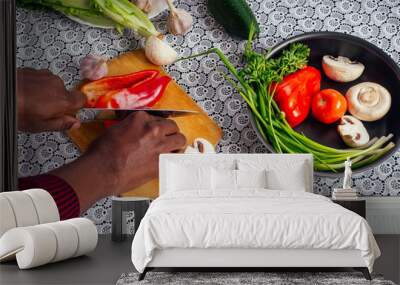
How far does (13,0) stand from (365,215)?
4198mm

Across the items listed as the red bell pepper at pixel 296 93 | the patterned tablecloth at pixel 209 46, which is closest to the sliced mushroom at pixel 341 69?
the red bell pepper at pixel 296 93

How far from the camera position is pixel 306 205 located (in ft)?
17.9

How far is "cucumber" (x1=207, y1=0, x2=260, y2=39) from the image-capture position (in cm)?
736

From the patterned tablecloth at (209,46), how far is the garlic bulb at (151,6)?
8cm

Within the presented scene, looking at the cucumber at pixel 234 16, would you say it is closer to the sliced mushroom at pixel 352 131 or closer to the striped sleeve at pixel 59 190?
the sliced mushroom at pixel 352 131

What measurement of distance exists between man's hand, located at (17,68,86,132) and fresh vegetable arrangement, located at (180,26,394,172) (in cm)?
Result: 171

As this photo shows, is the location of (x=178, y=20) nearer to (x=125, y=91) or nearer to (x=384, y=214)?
(x=125, y=91)

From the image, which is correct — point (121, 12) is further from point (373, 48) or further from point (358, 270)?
point (358, 270)

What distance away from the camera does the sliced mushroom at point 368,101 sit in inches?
290

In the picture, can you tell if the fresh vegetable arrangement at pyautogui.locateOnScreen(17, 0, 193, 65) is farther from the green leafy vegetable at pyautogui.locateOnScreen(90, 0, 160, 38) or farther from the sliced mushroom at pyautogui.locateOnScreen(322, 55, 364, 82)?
the sliced mushroom at pyautogui.locateOnScreen(322, 55, 364, 82)

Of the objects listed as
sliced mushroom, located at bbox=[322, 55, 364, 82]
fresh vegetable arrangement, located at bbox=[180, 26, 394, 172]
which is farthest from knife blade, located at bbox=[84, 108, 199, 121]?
sliced mushroom, located at bbox=[322, 55, 364, 82]

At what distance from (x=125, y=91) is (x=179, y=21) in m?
0.93

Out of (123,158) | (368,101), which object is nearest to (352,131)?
(368,101)

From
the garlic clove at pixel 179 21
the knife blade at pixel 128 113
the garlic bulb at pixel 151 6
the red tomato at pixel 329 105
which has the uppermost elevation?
the garlic bulb at pixel 151 6
